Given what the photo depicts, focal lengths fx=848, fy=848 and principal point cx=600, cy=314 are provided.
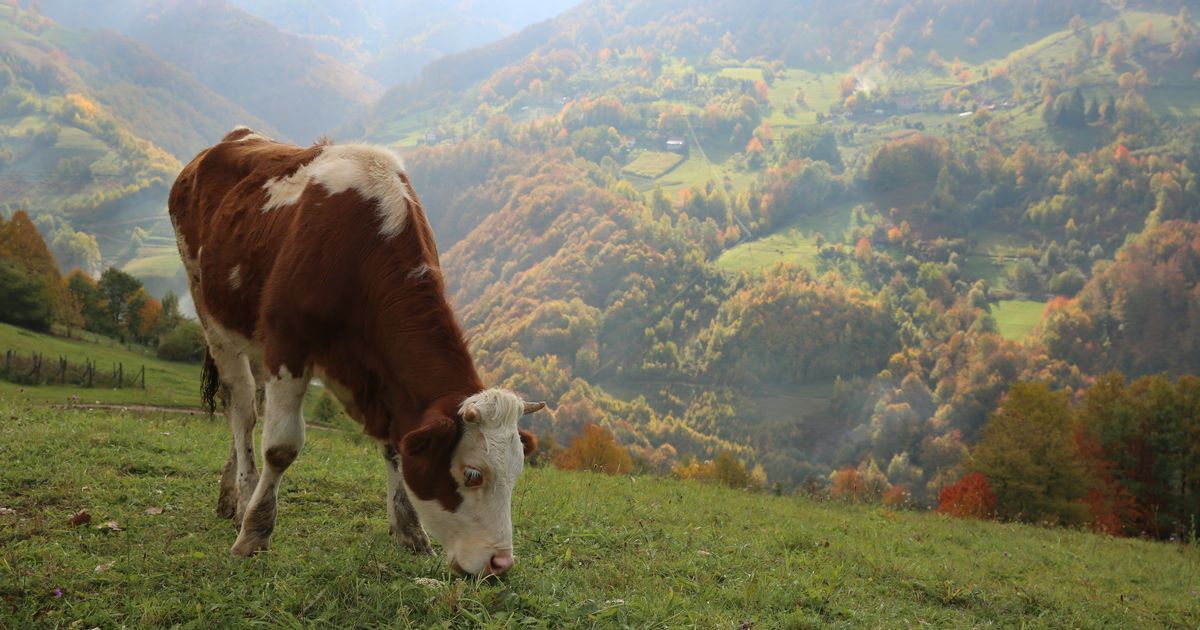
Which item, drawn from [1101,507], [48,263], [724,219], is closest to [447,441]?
[1101,507]

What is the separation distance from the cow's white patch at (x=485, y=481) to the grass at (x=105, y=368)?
2190 centimetres

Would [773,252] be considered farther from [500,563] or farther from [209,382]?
[500,563]

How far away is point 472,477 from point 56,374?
3403 centimetres

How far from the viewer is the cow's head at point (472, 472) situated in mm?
5551

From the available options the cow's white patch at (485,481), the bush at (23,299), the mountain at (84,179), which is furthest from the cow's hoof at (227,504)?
the mountain at (84,179)

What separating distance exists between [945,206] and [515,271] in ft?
290

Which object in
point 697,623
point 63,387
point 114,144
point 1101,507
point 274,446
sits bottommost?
point 1101,507

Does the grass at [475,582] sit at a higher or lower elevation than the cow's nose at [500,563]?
lower

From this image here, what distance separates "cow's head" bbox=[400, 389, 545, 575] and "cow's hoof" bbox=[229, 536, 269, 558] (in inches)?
65.5

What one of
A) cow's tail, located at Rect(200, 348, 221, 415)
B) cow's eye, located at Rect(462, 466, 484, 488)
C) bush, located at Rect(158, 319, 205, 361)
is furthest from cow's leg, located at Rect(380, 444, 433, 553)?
bush, located at Rect(158, 319, 205, 361)

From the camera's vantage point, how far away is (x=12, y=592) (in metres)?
5.41

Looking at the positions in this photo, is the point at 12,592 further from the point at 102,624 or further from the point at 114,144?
the point at 114,144

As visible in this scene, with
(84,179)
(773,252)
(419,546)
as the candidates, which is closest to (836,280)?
(773,252)

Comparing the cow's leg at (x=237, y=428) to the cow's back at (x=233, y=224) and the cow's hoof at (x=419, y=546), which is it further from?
the cow's hoof at (x=419, y=546)
